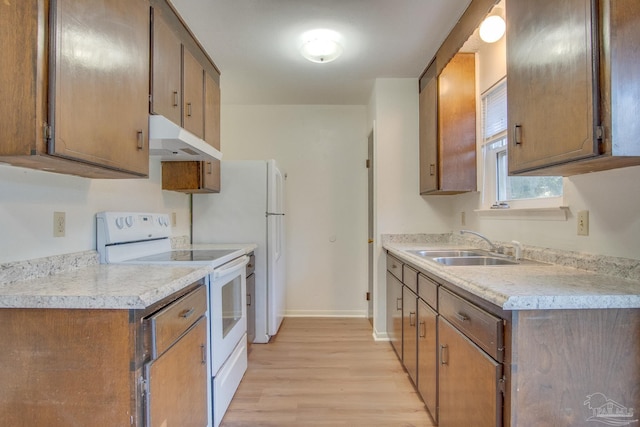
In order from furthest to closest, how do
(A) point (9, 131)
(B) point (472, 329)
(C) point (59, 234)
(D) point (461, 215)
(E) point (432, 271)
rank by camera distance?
(D) point (461, 215)
(E) point (432, 271)
(C) point (59, 234)
(B) point (472, 329)
(A) point (9, 131)

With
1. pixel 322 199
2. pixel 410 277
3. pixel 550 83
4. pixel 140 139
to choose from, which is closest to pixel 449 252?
pixel 410 277

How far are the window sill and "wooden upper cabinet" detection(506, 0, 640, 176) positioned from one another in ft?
1.12

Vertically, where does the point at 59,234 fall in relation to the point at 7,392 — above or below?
above

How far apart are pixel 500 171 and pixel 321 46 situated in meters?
1.53

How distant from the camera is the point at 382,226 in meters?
2.94

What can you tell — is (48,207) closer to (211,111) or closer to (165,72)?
(165,72)

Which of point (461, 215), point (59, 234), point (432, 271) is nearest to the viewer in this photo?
point (59, 234)

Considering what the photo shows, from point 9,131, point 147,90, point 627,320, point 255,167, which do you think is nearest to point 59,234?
point 9,131

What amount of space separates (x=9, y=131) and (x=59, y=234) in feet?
1.99

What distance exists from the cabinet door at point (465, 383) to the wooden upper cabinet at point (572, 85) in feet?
2.53

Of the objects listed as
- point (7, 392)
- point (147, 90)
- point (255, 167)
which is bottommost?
point (7, 392)

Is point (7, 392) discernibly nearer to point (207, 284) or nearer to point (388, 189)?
point (207, 284)

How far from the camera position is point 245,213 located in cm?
287

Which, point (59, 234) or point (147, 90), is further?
point (147, 90)
